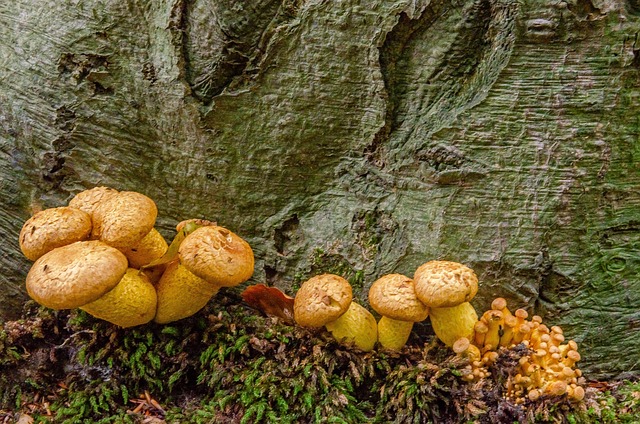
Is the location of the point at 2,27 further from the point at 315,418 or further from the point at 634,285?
the point at 634,285

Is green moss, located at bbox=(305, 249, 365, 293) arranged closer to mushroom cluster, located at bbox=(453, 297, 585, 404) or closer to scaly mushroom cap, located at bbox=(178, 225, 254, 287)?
scaly mushroom cap, located at bbox=(178, 225, 254, 287)

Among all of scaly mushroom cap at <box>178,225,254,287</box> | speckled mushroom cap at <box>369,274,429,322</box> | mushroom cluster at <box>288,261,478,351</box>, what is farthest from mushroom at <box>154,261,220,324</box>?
speckled mushroom cap at <box>369,274,429,322</box>

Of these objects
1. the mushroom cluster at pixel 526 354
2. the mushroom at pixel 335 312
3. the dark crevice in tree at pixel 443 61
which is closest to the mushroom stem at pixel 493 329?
the mushroom cluster at pixel 526 354

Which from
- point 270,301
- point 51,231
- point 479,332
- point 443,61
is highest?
point 443,61

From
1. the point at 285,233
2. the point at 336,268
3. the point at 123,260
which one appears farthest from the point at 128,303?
the point at 336,268

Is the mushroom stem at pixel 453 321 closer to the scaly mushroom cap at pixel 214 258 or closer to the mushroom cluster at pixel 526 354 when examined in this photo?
the mushroom cluster at pixel 526 354

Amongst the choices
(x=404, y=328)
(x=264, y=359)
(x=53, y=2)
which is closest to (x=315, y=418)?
(x=264, y=359)

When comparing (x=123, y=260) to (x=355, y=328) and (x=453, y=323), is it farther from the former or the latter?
(x=453, y=323)
